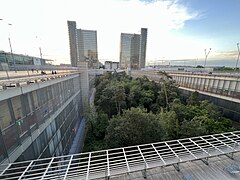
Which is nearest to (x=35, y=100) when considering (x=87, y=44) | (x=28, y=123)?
(x=28, y=123)

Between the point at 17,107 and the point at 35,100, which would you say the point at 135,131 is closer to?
the point at 35,100

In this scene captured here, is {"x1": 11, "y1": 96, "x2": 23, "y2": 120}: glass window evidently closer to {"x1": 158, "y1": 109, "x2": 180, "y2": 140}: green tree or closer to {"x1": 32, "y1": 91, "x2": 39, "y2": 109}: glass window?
{"x1": 32, "y1": 91, "x2": 39, "y2": 109}: glass window

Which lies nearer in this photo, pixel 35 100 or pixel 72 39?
pixel 35 100

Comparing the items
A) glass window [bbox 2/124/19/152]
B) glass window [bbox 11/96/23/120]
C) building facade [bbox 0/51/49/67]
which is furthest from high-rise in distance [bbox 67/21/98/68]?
glass window [bbox 2/124/19/152]

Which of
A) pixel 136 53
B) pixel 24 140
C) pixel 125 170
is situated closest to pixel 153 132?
pixel 125 170

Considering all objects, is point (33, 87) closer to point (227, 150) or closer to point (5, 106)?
point (5, 106)

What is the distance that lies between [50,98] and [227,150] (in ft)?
43.8

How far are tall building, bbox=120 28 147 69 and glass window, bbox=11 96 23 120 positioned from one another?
97909 mm

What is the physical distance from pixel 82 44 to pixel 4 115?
97.6m

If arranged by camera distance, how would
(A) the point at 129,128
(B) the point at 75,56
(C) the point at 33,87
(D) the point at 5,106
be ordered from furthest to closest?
(B) the point at 75,56
(A) the point at 129,128
(C) the point at 33,87
(D) the point at 5,106

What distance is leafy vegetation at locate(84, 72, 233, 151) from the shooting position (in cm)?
1165

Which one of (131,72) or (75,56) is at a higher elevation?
(75,56)

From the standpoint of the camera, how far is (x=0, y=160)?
601 centimetres

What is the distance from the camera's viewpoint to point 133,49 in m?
106
